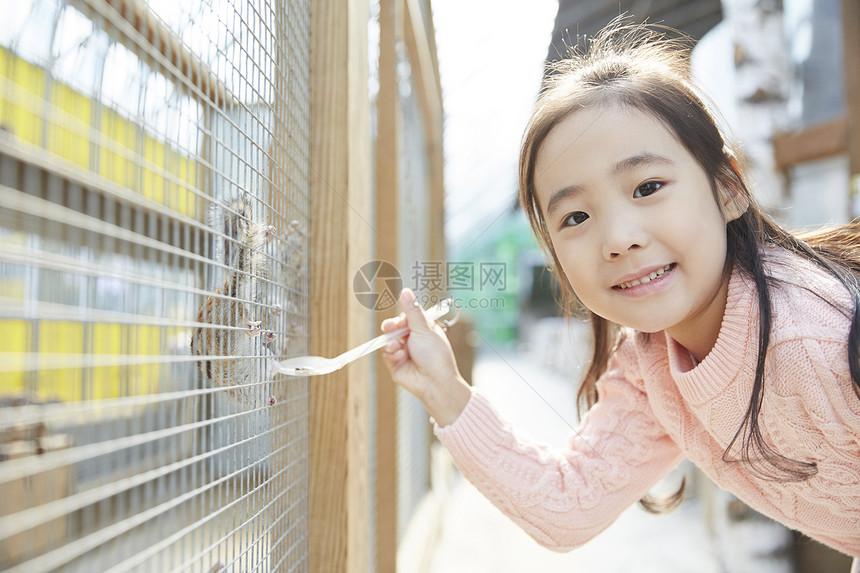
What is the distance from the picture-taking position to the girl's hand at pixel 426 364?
25.8 inches

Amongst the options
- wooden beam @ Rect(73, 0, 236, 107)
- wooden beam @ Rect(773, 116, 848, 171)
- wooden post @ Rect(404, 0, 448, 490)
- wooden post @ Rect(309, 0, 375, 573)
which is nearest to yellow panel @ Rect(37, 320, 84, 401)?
wooden beam @ Rect(73, 0, 236, 107)

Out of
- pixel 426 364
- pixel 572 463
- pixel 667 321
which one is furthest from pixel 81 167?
pixel 572 463

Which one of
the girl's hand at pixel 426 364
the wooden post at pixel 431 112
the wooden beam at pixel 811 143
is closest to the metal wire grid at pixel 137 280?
the girl's hand at pixel 426 364

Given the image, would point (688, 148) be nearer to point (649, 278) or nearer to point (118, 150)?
point (649, 278)

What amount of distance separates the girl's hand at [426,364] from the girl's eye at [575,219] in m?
0.19

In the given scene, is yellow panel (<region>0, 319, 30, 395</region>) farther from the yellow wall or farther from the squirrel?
the squirrel

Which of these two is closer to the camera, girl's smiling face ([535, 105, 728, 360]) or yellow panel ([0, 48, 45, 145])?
yellow panel ([0, 48, 45, 145])

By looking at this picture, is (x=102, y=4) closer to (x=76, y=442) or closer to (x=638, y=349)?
(x=76, y=442)

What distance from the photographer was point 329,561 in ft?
2.05

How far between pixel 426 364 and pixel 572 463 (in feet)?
0.88

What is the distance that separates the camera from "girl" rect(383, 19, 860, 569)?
61cm

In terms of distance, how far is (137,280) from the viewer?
290mm

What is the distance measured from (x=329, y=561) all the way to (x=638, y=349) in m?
0.48

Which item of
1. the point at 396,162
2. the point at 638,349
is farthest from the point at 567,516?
the point at 396,162
